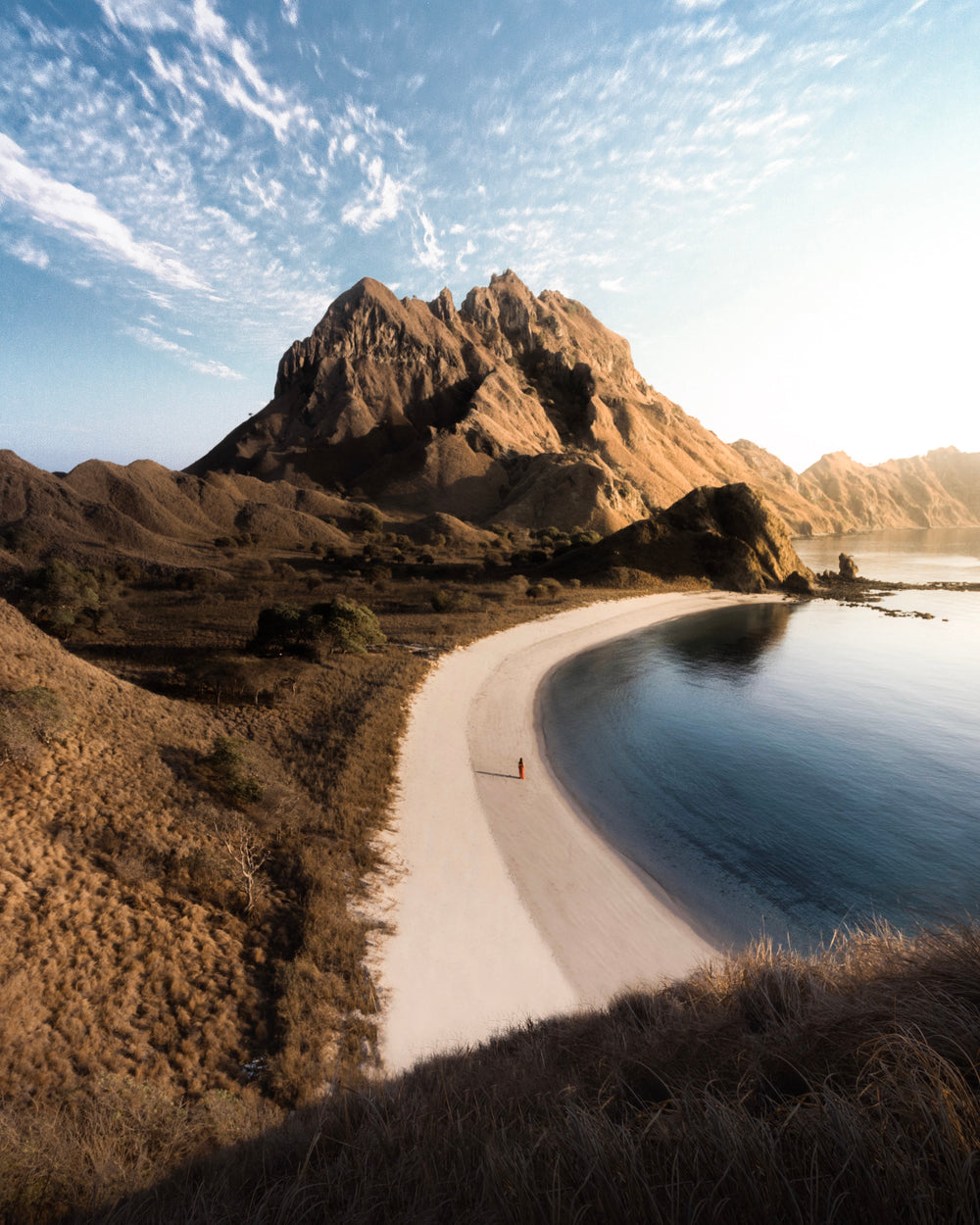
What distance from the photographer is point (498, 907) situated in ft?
46.6

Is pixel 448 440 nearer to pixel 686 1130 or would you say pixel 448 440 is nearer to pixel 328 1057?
pixel 328 1057

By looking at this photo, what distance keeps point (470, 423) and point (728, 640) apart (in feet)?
360

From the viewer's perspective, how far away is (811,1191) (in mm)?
2887

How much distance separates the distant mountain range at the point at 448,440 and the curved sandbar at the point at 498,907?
69109 millimetres

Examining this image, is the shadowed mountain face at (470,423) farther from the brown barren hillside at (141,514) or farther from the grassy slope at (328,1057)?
the grassy slope at (328,1057)

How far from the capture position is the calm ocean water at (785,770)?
51.8ft

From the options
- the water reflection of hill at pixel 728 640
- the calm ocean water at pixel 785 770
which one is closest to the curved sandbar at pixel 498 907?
the calm ocean water at pixel 785 770

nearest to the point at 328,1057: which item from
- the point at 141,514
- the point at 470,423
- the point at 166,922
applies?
the point at 166,922

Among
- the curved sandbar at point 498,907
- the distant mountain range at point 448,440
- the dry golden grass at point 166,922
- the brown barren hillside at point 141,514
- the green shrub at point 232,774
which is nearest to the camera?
the dry golden grass at point 166,922

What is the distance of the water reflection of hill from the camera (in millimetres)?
40875

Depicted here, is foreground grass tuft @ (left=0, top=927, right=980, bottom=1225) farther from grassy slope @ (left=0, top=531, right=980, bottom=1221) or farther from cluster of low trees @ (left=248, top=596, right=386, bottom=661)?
cluster of low trees @ (left=248, top=596, right=386, bottom=661)

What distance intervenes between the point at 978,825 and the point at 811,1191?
23.7 m

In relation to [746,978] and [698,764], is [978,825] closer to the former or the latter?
[698,764]

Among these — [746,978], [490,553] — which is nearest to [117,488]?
[490,553]
